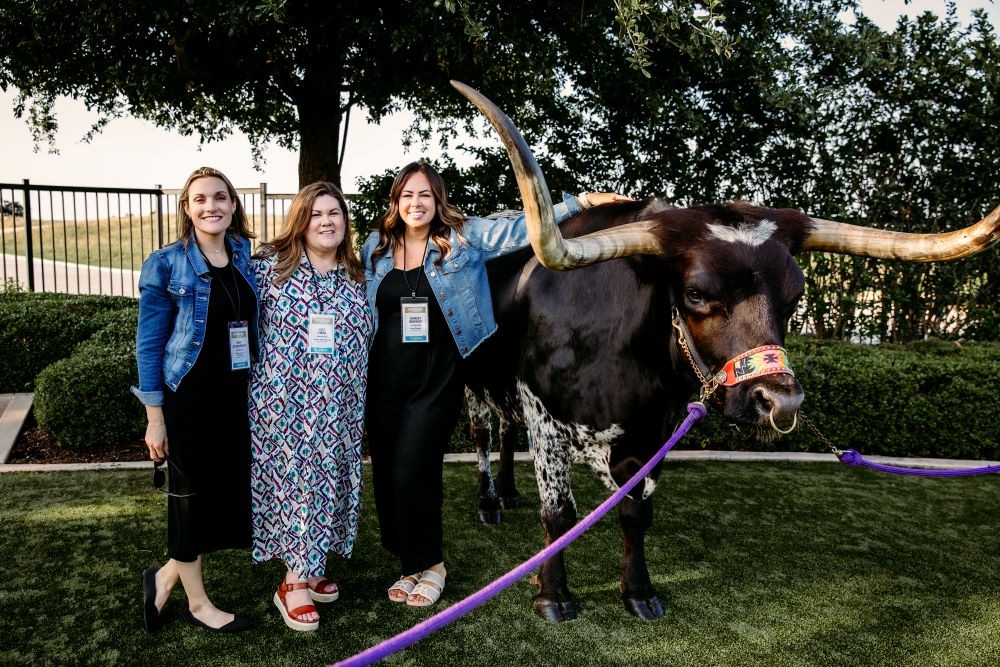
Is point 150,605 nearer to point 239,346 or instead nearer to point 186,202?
point 239,346

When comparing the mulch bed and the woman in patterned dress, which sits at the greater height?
the woman in patterned dress

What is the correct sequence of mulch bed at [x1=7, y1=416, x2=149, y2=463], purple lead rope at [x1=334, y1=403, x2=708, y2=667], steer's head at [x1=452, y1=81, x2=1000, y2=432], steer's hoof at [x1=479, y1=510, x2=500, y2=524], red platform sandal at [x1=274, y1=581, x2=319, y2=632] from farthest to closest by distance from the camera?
mulch bed at [x1=7, y1=416, x2=149, y2=463], steer's hoof at [x1=479, y1=510, x2=500, y2=524], red platform sandal at [x1=274, y1=581, x2=319, y2=632], steer's head at [x1=452, y1=81, x2=1000, y2=432], purple lead rope at [x1=334, y1=403, x2=708, y2=667]

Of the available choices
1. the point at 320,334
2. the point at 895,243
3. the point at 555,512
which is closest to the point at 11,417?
the point at 320,334

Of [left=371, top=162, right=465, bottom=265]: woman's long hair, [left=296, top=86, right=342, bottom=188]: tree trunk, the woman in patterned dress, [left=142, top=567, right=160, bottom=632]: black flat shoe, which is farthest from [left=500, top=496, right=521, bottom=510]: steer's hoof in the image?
[left=296, top=86, right=342, bottom=188]: tree trunk

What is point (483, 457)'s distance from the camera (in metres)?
4.25

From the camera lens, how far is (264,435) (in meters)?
2.86

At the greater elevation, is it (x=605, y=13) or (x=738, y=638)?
(x=605, y=13)

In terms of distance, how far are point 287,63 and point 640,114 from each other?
11.3 feet

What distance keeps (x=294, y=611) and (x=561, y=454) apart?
124cm

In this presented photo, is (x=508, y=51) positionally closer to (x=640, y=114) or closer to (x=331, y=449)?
(x=640, y=114)

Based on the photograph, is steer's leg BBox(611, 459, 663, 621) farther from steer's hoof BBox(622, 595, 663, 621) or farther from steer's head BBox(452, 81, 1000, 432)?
steer's head BBox(452, 81, 1000, 432)

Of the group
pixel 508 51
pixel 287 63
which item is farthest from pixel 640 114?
pixel 287 63

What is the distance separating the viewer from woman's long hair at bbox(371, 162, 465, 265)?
9.93 feet

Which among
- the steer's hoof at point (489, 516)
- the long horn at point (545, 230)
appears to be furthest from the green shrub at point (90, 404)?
the long horn at point (545, 230)
